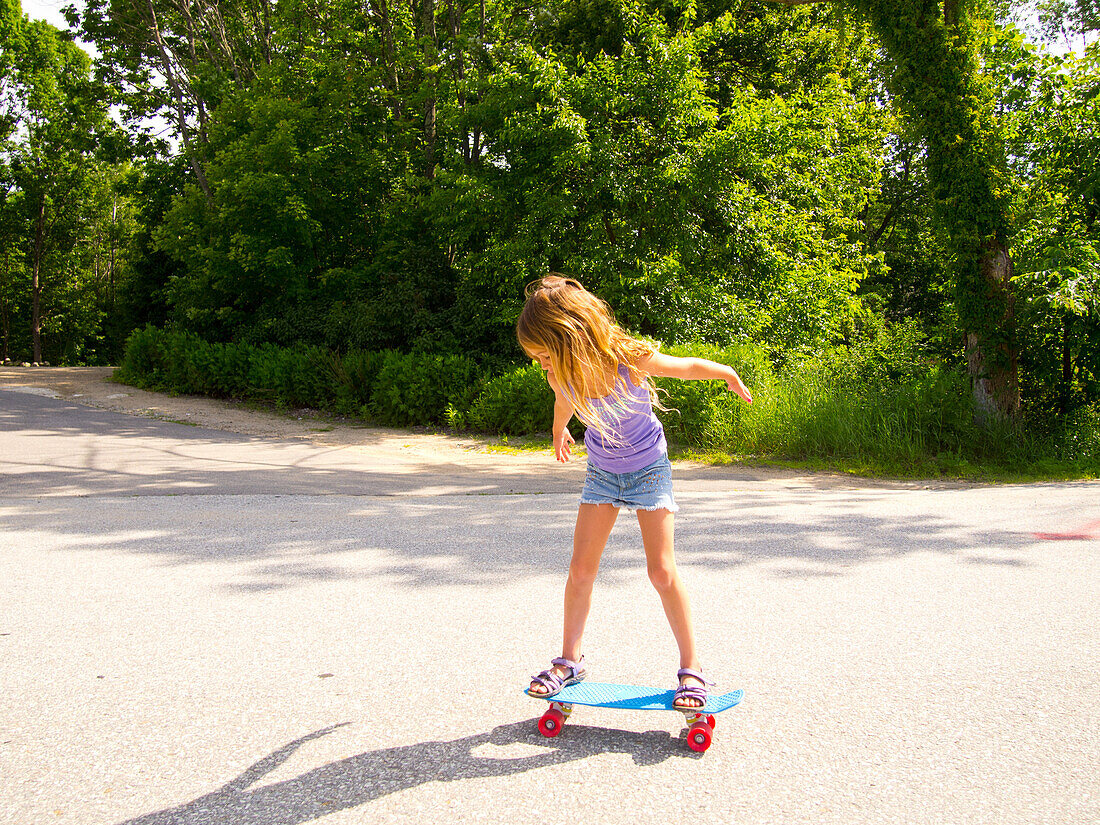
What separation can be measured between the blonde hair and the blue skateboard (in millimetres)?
1001

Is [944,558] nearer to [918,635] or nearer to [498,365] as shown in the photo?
[918,635]

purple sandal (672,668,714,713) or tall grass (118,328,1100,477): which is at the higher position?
tall grass (118,328,1100,477)

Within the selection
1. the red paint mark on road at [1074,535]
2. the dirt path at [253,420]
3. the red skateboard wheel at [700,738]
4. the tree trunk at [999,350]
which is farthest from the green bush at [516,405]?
the red skateboard wheel at [700,738]

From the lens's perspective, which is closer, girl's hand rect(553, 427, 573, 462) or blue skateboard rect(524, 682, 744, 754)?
blue skateboard rect(524, 682, 744, 754)

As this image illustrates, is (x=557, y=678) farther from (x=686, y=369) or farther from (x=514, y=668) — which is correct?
(x=686, y=369)

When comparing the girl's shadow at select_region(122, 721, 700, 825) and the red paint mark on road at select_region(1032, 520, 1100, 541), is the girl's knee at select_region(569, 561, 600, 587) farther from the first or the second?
the red paint mark on road at select_region(1032, 520, 1100, 541)

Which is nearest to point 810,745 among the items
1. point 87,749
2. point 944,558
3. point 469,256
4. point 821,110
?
point 87,749

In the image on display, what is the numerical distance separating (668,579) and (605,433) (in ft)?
2.00

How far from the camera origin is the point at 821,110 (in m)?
16.9

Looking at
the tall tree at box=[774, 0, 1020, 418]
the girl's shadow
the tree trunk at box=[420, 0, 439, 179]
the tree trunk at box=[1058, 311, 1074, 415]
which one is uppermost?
the tree trunk at box=[420, 0, 439, 179]

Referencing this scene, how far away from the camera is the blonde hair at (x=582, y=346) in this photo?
295cm

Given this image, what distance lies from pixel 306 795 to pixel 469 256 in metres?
15.3

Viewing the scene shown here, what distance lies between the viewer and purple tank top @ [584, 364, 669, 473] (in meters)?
3.03

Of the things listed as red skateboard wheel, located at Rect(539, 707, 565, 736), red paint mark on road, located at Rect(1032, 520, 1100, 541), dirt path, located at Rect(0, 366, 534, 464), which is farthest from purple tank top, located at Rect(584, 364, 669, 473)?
dirt path, located at Rect(0, 366, 534, 464)
